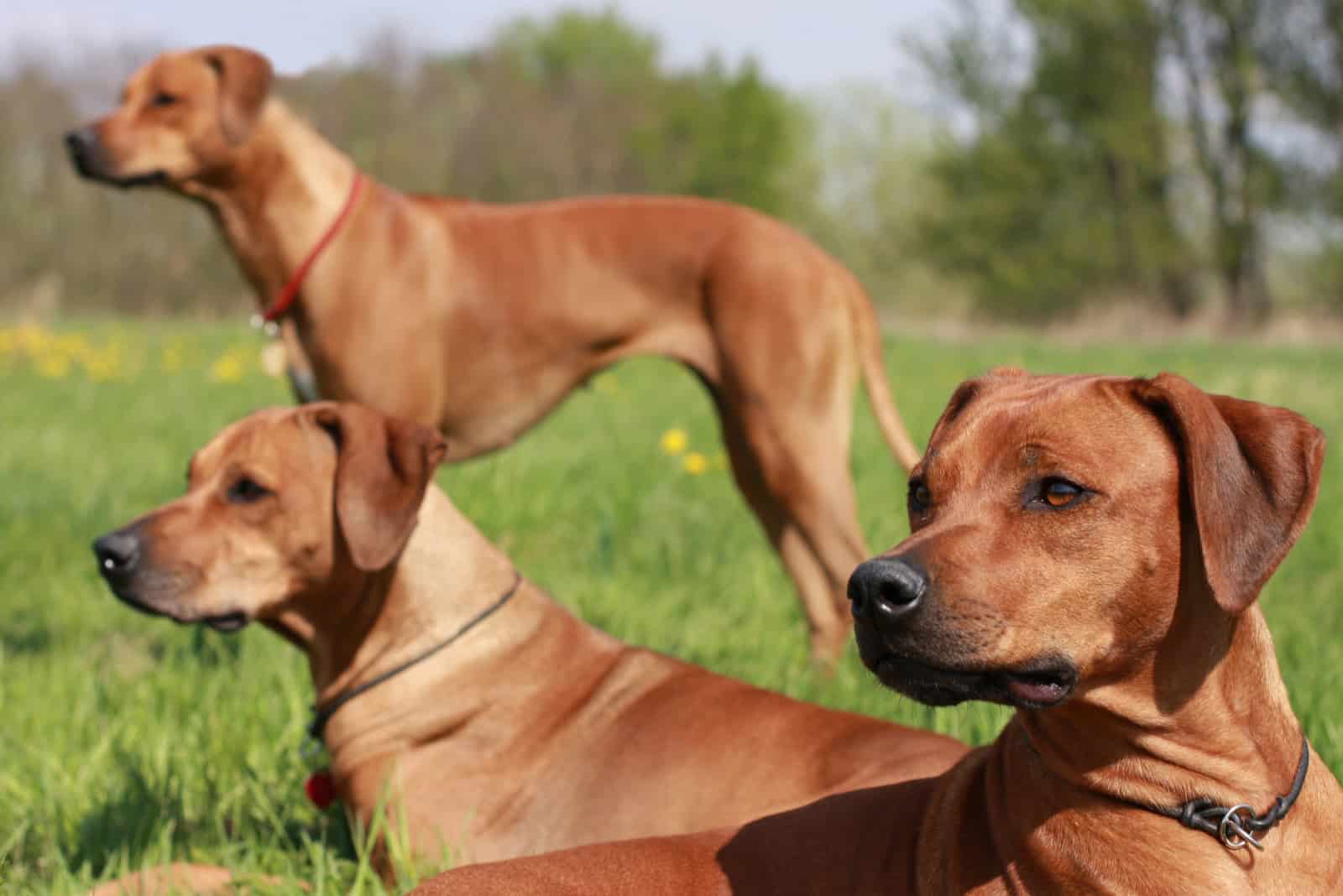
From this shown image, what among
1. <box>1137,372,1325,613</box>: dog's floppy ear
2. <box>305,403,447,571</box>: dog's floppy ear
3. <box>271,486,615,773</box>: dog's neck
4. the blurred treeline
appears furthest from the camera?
the blurred treeline

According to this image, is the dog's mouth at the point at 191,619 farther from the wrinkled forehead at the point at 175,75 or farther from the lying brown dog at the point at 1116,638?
the wrinkled forehead at the point at 175,75

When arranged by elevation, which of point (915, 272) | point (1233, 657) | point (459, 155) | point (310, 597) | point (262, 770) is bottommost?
point (915, 272)

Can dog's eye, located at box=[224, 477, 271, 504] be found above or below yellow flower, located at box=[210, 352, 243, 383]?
above

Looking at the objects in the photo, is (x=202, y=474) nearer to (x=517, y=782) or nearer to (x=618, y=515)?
(x=517, y=782)

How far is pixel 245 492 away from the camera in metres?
3.89

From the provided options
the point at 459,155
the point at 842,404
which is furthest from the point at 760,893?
the point at 459,155

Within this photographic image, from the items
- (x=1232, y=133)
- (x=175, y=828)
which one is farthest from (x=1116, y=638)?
(x=1232, y=133)

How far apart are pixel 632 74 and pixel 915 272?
1556cm

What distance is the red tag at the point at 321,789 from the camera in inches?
146

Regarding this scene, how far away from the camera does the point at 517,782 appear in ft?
12.0

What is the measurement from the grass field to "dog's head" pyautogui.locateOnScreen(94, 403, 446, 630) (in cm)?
44

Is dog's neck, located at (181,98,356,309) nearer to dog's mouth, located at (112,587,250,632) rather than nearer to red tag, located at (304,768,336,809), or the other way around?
dog's mouth, located at (112,587,250,632)

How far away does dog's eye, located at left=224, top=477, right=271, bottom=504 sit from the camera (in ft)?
12.7

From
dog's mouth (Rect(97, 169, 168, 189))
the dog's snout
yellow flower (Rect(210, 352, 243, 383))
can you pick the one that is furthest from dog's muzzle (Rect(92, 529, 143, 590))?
yellow flower (Rect(210, 352, 243, 383))
